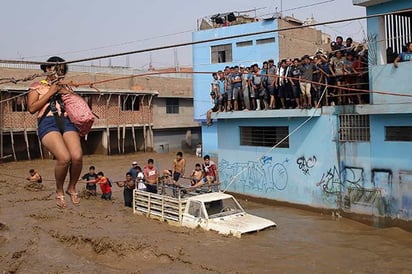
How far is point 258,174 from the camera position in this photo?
1845 cm

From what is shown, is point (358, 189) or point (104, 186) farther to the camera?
point (104, 186)

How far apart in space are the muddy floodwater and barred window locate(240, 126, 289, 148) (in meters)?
2.42

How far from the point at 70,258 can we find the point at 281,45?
64.8 ft

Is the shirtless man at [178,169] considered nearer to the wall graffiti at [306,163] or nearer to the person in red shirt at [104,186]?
the person in red shirt at [104,186]

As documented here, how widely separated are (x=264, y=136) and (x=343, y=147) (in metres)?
3.88

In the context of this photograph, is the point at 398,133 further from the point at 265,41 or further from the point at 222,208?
the point at 265,41

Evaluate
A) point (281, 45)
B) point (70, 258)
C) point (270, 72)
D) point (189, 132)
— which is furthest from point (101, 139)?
point (70, 258)

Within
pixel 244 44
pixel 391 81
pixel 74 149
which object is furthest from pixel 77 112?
pixel 244 44

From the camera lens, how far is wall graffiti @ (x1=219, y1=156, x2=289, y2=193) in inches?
692

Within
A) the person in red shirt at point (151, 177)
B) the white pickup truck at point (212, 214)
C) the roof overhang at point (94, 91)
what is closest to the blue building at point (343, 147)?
the white pickup truck at point (212, 214)

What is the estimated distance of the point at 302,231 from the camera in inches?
561

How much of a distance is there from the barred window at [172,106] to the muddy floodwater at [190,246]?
73.7 ft

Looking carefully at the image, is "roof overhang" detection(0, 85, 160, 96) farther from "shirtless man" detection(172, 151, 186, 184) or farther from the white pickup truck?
the white pickup truck

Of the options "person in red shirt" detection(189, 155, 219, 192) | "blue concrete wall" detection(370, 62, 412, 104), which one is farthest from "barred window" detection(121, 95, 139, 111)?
"blue concrete wall" detection(370, 62, 412, 104)
